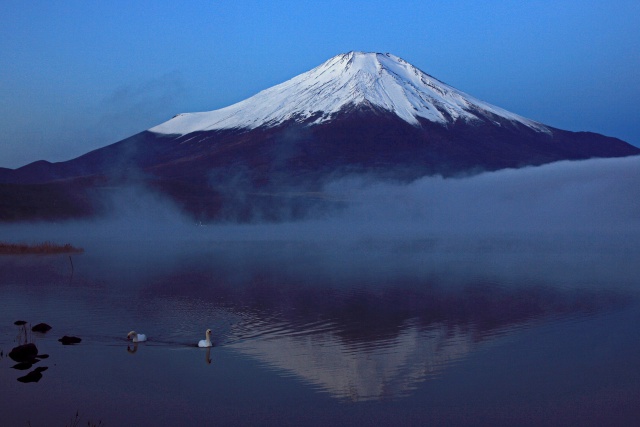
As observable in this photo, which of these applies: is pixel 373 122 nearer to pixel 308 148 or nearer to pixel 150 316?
pixel 308 148

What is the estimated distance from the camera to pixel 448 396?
11805mm

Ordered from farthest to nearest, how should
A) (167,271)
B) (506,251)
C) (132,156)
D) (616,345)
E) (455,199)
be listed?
(132,156)
(455,199)
(506,251)
(167,271)
(616,345)

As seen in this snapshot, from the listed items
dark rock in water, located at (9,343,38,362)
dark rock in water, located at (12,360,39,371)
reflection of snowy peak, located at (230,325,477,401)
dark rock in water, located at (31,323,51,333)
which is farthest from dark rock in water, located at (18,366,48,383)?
reflection of snowy peak, located at (230,325,477,401)

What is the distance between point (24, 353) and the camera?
1377 centimetres

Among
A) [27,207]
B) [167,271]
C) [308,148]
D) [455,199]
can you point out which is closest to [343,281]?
[167,271]

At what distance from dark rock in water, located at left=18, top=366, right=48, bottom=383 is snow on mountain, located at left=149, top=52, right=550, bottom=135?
459ft

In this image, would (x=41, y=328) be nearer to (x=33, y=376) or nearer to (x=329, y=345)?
(x=33, y=376)

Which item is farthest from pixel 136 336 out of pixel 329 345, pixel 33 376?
pixel 329 345

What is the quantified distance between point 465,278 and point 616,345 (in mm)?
11983

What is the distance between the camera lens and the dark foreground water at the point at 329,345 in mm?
11258

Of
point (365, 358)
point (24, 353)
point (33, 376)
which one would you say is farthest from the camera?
point (365, 358)

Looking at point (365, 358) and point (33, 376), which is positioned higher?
point (33, 376)

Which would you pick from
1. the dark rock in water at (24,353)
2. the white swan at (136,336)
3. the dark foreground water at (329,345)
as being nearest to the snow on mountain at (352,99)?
the dark foreground water at (329,345)

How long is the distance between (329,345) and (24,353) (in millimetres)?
5417
